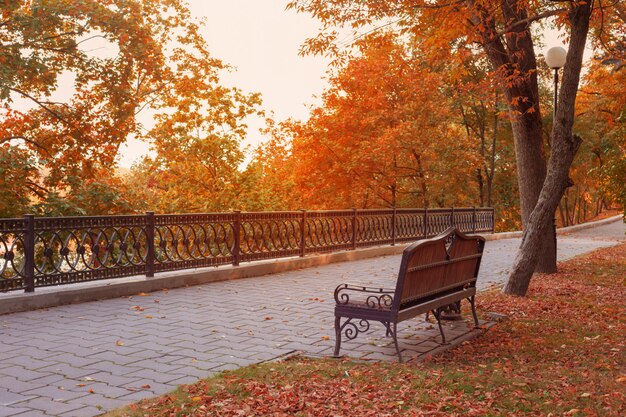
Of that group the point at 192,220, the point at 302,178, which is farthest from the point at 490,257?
the point at 302,178

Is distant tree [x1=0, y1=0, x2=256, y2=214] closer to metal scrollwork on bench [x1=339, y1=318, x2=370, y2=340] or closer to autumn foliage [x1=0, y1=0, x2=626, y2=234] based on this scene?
autumn foliage [x1=0, y1=0, x2=626, y2=234]

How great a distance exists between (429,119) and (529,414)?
26.7 m

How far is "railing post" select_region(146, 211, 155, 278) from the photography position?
453 inches

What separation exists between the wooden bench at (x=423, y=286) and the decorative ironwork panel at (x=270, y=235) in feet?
20.1

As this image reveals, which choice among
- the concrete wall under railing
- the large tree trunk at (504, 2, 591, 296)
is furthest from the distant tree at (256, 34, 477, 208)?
the large tree trunk at (504, 2, 591, 296)

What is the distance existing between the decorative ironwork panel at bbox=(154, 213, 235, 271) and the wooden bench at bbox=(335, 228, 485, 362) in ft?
16.8

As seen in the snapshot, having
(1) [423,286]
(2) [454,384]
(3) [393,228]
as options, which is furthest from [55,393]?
(3) [393,228]

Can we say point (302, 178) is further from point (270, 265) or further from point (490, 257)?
point (270, 265)

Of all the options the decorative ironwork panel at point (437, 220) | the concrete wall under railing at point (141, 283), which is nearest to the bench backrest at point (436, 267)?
the concrete wall under railing at point (141, 283)

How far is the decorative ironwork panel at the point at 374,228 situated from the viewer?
1831 cm

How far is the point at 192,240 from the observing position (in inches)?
501

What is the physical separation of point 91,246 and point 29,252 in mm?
1351

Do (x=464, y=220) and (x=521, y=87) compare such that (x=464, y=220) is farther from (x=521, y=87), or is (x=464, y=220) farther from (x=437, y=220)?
(x=521, y=87)

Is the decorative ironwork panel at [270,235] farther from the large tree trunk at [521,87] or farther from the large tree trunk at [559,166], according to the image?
the large tree trunk at [559,166]
